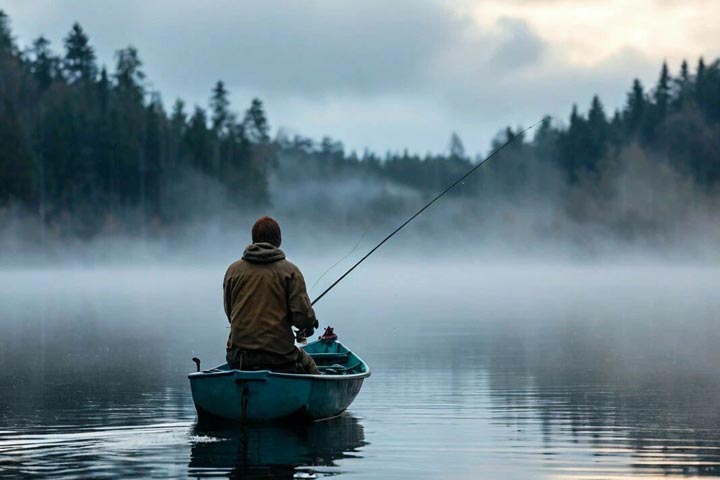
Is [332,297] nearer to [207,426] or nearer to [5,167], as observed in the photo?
[207,426]

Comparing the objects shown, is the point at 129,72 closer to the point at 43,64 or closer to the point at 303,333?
the point at 43,64

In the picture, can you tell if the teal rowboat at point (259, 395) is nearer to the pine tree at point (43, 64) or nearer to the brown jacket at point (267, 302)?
the brown jacket at point (267, 302)

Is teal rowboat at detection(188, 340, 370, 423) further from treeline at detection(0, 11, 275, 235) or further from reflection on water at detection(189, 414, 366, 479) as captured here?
treeline at detection(0, 11, 275, 235)

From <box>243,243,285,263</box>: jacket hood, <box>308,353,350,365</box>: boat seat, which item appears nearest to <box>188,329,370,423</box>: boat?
<box>243,243,285,263</box>: jacket hood

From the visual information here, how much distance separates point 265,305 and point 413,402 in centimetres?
349

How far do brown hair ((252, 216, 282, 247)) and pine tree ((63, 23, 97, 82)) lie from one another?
339 feet

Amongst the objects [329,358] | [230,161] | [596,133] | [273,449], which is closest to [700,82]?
[596,133]

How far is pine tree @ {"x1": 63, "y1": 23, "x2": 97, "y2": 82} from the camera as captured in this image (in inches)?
4424

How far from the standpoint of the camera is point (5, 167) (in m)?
84.6

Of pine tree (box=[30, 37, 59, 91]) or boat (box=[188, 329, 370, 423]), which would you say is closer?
boat (box=[188, 329, 370, 423])

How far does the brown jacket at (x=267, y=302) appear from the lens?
38.2 ft

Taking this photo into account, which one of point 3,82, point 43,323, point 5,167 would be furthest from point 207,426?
point 3,82

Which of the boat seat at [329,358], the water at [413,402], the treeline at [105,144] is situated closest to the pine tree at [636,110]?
the treeline at [105,144]

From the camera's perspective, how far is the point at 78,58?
370 ft
